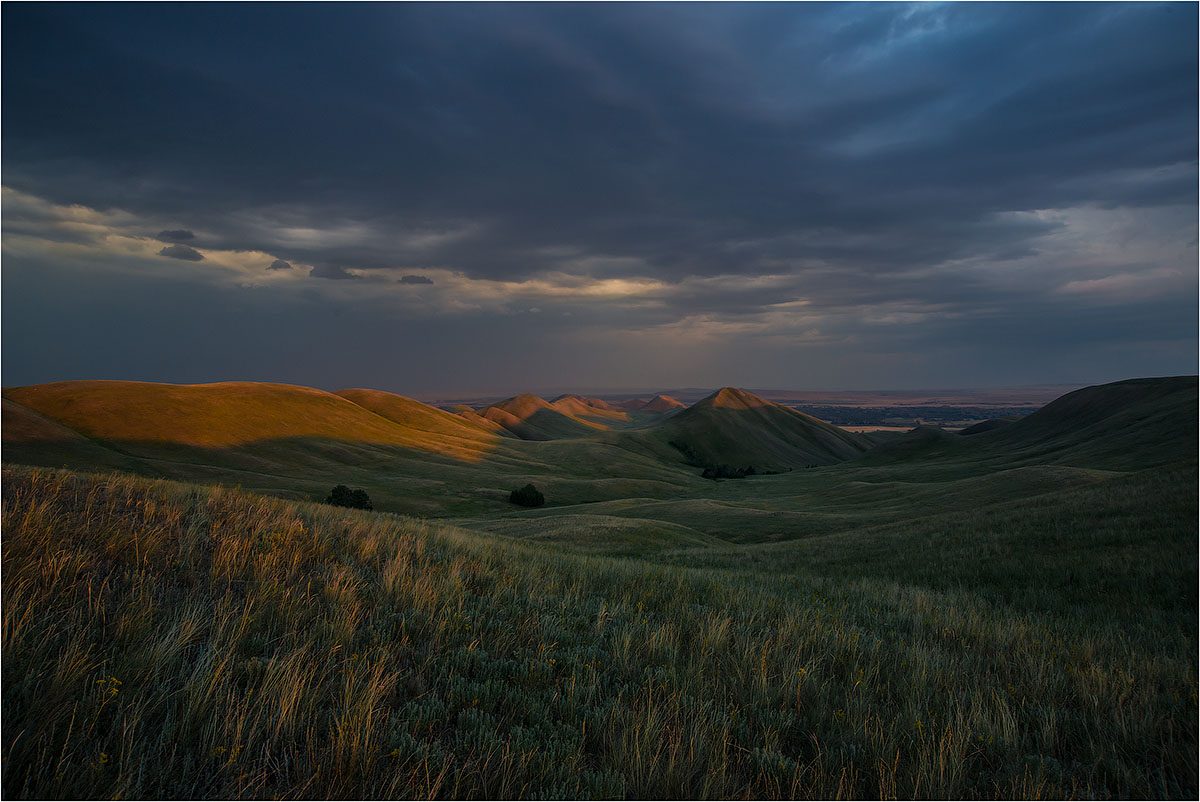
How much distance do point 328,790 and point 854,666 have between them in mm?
5017

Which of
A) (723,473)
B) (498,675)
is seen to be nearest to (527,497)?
(498,675)

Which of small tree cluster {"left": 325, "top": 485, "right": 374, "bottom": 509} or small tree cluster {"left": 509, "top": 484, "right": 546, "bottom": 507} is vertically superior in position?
small tree cluster {"left": 325, "top": 485, "right": 374, "bottom": 509}

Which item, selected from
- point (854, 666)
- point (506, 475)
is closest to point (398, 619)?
Result: point (854, 666)

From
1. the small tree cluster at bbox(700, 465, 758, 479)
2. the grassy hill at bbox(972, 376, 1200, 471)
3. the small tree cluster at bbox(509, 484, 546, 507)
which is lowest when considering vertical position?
the small tree cluster at bbox(700, 465, 758, 479)

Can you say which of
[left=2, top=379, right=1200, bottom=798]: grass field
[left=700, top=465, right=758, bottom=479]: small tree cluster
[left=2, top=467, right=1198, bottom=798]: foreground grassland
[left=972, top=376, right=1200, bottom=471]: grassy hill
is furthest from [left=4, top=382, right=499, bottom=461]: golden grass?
[left=972, top=376, right=1200, bottom=471]: grassy hill

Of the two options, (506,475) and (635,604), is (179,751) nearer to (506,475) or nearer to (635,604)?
(635,604)

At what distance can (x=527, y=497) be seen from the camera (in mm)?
74812

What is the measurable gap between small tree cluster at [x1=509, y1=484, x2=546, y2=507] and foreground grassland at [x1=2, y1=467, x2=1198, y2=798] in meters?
66.2

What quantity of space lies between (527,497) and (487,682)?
71.7 meters

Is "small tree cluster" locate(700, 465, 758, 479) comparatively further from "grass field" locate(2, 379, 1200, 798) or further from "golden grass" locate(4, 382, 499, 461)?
"grass field" locate(2, 379, 1200, 798)

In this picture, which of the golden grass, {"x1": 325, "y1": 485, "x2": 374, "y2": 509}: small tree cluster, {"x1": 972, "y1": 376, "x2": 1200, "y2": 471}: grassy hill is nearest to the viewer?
{"x1": 325, "y1": 485, "x2": 374, "y2": 509}: small tree cluster

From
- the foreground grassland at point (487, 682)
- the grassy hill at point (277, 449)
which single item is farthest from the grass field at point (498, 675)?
the grassy hill at point (277, 449)

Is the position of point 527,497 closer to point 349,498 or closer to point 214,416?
point 349,498

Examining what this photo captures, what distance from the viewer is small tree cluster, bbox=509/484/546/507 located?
7431 cm
